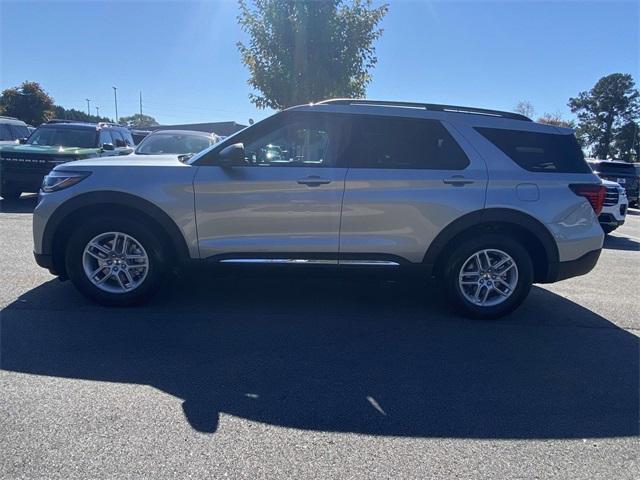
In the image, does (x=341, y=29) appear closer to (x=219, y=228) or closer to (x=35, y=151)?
(x=35, y=151)

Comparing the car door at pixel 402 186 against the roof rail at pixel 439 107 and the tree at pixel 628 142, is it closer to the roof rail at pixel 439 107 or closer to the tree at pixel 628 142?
the roof rail at pixel 439 107

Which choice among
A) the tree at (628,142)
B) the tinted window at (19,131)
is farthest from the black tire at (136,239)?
the tree at (628,142)

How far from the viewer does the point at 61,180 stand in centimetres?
457

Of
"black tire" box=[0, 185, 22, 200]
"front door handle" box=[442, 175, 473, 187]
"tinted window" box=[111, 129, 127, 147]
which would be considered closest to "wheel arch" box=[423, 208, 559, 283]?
"front door handle" box=[442, 175, 473, 187]

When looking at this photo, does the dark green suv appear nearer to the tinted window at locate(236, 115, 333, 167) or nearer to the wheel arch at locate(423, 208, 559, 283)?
the tinted window at locate(236, 115, 333, 167)

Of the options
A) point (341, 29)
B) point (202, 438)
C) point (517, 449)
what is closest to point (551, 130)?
point (517, 449)

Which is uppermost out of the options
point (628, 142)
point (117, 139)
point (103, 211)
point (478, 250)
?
point (628, 142)

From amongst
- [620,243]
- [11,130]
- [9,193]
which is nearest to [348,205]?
[620,243]

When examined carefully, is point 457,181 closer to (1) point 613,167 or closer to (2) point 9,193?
(2) point 9,193

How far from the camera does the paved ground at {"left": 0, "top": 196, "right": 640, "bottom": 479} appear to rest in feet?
8.48

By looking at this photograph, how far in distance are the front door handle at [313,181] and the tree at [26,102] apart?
49.9 meters

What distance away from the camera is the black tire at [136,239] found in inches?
177

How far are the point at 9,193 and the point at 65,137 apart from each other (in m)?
1.81

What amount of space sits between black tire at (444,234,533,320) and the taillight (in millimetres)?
737
